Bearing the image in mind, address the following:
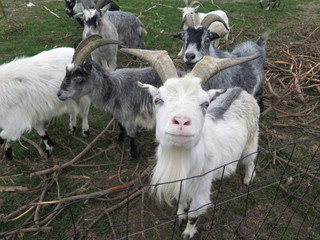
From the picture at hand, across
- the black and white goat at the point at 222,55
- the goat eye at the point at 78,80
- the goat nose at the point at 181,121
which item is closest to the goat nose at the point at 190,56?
the black and white goat at the point at 222,55

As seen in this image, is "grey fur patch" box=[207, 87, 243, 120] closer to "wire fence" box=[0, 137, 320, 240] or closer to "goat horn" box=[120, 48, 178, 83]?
"goat horn" box=[120, 48, 178, 83]

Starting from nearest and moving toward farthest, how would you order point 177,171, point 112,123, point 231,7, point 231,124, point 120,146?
point 177,171, point 231,124, point 120,146, point 112,123, point 231,7

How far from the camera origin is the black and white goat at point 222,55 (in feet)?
13.6

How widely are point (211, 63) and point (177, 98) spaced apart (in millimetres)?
794

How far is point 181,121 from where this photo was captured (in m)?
1.66

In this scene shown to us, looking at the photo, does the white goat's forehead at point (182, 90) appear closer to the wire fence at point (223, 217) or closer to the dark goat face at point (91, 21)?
the wire fence at point (223, 217)

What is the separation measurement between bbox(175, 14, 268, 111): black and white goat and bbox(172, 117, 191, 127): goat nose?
2.54 metres

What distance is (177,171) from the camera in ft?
6.67

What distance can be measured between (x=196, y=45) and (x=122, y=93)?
1611 millimetres

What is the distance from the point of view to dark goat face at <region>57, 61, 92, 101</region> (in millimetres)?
3367

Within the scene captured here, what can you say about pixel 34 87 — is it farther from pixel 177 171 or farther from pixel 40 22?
pixel 40 22

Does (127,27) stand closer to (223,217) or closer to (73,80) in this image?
(73,80)

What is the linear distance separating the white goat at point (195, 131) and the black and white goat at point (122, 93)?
1057 mm

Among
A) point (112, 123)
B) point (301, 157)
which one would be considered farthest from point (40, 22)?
point (301, 157)
